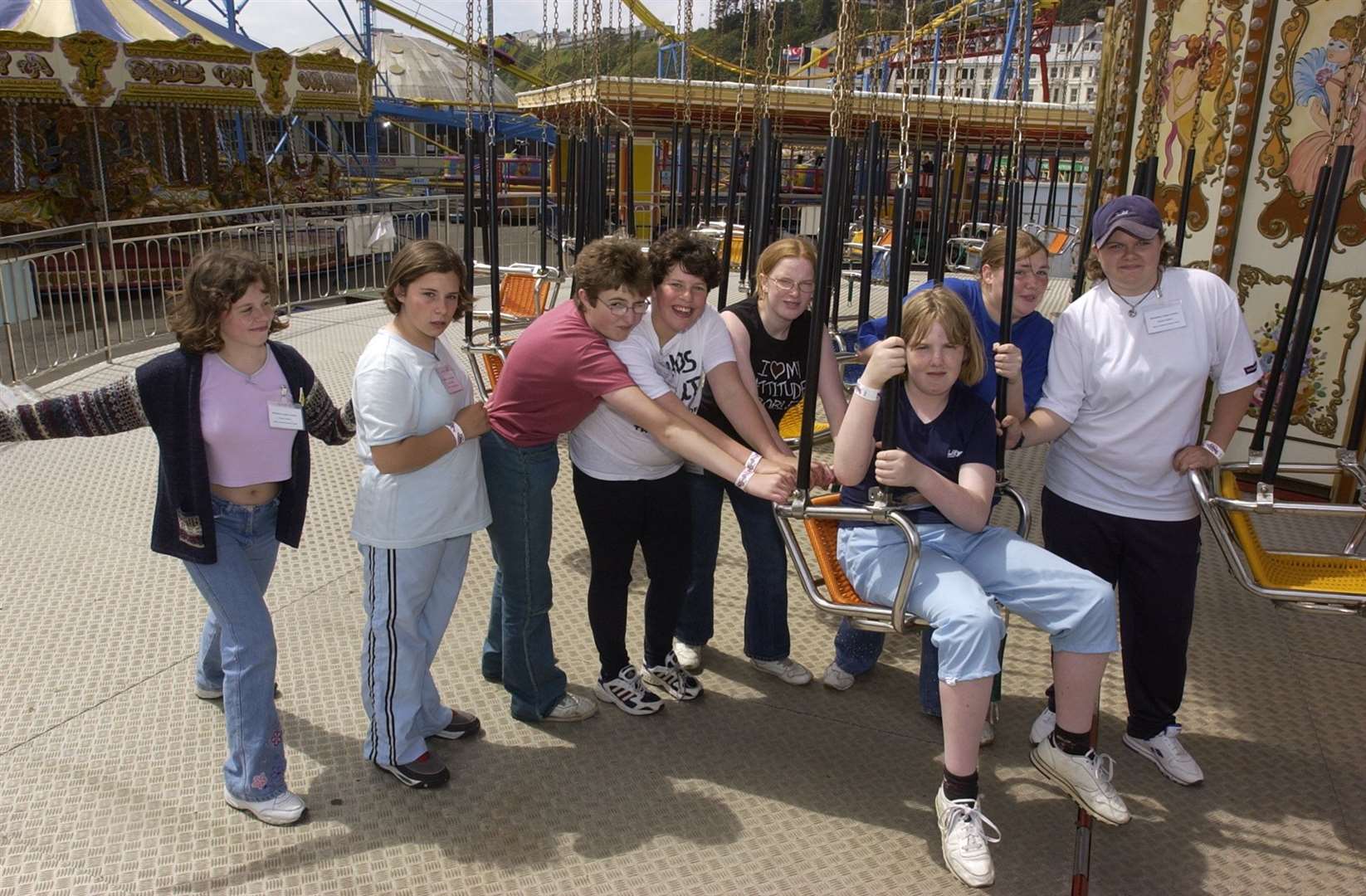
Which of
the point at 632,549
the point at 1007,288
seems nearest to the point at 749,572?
the point at 632,549

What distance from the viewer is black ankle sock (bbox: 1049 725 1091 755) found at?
7.60ft

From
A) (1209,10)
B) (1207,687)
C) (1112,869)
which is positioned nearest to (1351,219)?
(1209,10)

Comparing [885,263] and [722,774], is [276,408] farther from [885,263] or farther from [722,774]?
[885,263]

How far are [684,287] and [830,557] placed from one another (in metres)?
0.76

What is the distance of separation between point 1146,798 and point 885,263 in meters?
7.53

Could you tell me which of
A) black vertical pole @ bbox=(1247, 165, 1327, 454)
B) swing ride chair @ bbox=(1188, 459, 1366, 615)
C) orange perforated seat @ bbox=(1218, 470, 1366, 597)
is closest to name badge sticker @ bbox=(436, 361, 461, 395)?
swing ride chair @ bbox=(1188, 459, 1366, 615)

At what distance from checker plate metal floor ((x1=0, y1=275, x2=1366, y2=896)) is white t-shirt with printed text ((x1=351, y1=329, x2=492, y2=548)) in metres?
0.64

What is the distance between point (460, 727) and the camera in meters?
2.73

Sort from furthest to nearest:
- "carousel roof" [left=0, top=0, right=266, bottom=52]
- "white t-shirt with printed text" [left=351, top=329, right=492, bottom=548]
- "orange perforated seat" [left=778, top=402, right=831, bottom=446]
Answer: "carousel roof" [left=0, top=0, right=266, bottom=52], "orange perforated seat" [left=778, top=402, right=831, bottom=446], "white t-shirt with printed text" [left=351, top=329, right=492, bottom=548]

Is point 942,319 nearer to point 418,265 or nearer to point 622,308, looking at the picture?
point 622,308

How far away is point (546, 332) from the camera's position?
252 cm

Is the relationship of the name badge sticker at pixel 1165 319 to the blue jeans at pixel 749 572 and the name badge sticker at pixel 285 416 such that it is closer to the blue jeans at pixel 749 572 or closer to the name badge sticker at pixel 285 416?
the blue jeans at pixel 749 572

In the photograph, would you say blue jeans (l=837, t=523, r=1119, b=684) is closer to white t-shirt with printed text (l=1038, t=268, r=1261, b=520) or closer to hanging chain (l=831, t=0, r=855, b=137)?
white t-shirt with printed text (l=1038, t=268, r=1261, b=520)

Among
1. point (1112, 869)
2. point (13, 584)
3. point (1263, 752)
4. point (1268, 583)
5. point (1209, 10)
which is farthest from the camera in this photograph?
point (1209, 10)
